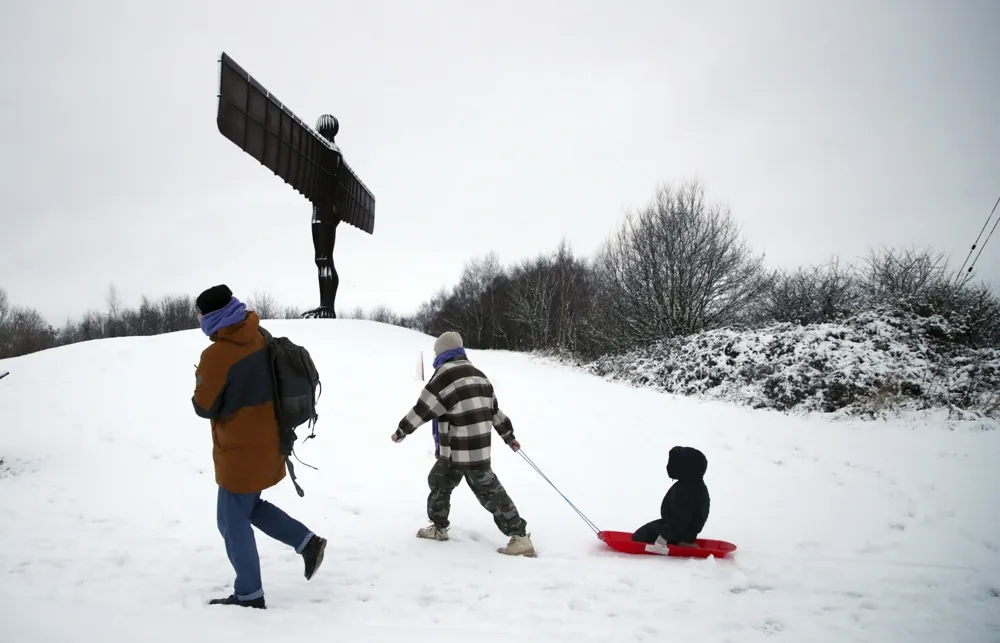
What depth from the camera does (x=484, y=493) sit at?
399cm

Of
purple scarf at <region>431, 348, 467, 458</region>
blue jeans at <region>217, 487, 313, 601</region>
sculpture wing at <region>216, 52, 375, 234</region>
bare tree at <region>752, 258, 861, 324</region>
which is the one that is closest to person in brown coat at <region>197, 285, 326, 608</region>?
blue jeans at <region>217, 487, 313, 601</region>

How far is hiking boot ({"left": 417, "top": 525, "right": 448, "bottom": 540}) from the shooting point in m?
4.31

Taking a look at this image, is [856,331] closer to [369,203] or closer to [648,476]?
[648,476]

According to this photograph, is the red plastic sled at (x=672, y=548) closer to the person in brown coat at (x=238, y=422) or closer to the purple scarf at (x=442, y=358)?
the purple scarf at (x=442, y=358)

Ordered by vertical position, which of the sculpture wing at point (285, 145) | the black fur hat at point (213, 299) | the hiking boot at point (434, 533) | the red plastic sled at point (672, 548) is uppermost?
the sculpture wing at point (285, 145)

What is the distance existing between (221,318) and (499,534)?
3.08 meters

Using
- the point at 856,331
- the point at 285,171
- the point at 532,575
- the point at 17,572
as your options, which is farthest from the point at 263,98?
the point at 856,331

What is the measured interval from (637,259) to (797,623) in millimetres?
16795

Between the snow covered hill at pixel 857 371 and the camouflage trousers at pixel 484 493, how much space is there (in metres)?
7.32

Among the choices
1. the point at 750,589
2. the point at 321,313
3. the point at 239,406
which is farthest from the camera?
the point at 321,313

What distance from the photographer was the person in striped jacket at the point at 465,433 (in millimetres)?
3963

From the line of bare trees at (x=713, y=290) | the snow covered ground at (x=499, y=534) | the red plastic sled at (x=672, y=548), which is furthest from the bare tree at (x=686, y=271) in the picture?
the red plastic sled at (x=672, y=548)

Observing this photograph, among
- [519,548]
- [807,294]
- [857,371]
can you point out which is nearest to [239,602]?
[519,548]

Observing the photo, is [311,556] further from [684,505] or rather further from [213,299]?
[684,505]
